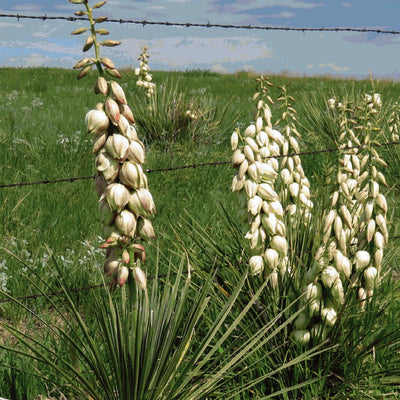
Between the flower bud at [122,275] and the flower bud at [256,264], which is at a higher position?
the flower bud at [122,275]

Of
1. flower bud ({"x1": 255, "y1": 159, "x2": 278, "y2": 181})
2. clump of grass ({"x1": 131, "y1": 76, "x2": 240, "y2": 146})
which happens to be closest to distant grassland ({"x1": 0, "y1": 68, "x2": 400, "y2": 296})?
clump of grass ({"x1": 131, "y1": 76, "x2": 240, "y2": 146})

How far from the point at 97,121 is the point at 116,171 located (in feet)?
0.53

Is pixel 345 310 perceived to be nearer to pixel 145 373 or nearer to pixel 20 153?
Answer: pixel 145 373

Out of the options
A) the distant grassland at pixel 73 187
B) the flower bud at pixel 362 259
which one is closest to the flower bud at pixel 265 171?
the distant grassland at pixel 73 187

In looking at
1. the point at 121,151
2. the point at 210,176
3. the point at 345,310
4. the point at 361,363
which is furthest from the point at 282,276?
the point at 210,176

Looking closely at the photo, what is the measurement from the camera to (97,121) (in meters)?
1.58

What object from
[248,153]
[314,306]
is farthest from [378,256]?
[248,153]

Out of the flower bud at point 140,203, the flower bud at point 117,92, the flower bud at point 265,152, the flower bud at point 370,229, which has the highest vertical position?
the flower bud at point 117,92

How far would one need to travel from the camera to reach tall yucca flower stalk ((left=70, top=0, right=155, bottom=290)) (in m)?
1.59

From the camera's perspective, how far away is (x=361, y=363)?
2.19 metres

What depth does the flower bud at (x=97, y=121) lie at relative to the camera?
1.58m

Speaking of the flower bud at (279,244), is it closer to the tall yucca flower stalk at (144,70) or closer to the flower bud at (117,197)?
the flower bud at (117,197)

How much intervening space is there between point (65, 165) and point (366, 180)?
3.51 meters

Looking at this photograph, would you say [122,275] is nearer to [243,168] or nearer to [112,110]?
[112,110]
